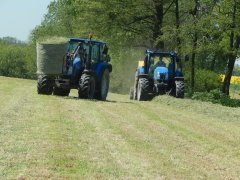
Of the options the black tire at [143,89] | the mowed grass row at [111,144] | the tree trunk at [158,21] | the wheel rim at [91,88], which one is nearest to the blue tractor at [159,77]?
the black tire at [143,89]

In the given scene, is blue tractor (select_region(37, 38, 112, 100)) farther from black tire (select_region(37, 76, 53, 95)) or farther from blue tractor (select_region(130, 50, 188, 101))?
blue tractor (select_region(130, 50, 188, 101))

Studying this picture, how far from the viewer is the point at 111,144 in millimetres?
9500

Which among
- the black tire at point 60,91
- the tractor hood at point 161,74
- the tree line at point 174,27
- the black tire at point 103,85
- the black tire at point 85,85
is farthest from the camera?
the tree line at point 174,27

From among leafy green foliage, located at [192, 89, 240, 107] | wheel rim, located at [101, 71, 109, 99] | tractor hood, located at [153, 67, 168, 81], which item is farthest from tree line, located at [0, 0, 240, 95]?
wheel rim, located at [101, 71, 109, 99]

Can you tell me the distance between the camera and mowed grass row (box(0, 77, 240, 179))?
7355 mm

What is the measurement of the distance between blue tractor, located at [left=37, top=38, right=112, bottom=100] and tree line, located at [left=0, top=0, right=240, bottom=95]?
24.7 feet

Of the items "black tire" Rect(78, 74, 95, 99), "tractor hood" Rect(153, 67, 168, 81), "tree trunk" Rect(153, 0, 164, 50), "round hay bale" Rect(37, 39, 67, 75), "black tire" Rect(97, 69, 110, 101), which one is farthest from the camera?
"tree trunk" Rect(153, 0, 164, 50)

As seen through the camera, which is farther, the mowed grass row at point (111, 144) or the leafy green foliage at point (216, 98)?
the leafy green foliage at point (216, 98)

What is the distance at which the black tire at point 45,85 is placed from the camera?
19797 mm

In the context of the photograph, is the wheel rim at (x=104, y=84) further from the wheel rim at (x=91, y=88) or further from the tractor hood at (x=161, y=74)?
the tractor hood at (x=161, y=74)

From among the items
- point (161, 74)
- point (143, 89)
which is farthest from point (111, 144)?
point (161, 74)

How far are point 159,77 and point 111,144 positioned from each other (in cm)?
1364

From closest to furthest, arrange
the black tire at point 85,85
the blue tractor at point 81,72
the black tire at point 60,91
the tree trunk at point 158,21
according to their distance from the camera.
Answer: the black tire at point 85,85 < the blue tractor at point 81,72 < the black tire at point 60,91 < the tree trunk at point 158,21

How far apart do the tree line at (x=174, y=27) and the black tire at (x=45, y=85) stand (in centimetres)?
902
